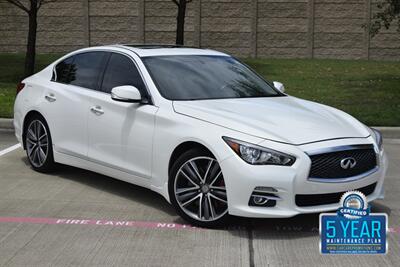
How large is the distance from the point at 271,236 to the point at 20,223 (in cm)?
224

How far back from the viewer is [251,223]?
18.0 ft

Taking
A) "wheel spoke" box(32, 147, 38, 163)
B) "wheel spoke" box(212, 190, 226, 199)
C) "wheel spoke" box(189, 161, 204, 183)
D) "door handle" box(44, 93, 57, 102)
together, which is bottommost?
"wheel spoke" box(32, 147, 38, 163)

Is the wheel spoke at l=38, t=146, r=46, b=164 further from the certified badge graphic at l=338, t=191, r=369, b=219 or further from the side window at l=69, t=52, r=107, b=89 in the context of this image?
the certified badge graphic at l=338, t=191, r=369, b=219

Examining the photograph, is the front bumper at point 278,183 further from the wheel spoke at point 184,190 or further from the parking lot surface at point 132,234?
the wheel spoke at point 184,190

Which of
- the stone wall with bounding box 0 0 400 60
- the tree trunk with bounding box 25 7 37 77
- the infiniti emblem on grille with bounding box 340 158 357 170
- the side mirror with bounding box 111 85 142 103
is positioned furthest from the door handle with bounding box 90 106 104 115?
the stone wall with bounding box 0 0 400 60

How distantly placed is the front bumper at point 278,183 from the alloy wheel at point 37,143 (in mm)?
2972

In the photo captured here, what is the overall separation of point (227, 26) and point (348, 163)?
20.2m

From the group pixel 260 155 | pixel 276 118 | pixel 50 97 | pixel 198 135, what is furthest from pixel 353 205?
pixel 50 97

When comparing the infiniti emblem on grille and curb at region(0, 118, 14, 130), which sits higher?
the infiniti emblem on grille

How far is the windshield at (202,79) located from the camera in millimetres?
6027

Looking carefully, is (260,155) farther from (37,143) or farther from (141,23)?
(141,23)

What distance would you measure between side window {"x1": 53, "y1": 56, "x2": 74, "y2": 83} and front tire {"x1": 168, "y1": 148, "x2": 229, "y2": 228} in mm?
2404

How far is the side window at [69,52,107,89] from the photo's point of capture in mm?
6742

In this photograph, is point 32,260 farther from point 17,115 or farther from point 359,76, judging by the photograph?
point 359,76
